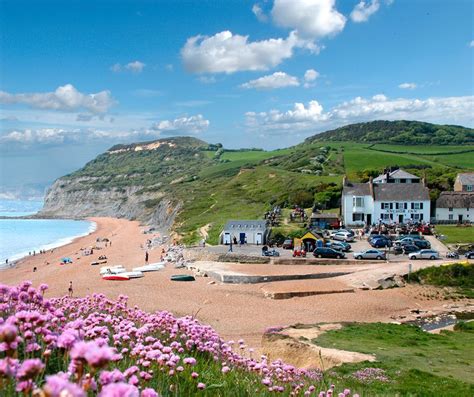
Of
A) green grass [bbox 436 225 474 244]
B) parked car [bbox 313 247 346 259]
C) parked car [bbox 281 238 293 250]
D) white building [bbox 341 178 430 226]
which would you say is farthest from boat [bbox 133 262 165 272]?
green grass [bbox 436 225 474 244]

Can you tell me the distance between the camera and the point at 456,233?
1802 inches

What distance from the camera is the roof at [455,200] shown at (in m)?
52.0

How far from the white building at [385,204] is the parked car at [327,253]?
46.3 ft

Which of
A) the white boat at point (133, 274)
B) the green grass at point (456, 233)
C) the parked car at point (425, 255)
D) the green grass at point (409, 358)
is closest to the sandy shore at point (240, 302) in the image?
the white boat at point (133, 274)

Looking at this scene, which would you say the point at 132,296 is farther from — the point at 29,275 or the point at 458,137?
the point at 458,137

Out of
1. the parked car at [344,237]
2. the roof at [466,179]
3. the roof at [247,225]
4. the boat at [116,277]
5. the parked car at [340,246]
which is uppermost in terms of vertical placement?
the roof at [466,179]

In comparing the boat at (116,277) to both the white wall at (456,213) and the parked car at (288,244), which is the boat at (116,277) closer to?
the parked car at (288,244)

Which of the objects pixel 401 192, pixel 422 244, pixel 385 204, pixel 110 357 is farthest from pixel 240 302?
pixel 401 192

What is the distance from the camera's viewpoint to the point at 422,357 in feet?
58.0

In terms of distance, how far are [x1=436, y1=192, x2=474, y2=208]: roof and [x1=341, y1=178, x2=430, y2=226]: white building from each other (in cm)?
178

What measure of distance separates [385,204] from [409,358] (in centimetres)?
3629

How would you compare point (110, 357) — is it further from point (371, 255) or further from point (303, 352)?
point (371, 255)

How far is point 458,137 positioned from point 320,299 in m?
142

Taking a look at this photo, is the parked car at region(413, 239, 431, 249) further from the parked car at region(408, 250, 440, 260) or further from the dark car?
the parked car at region(408, 250, 440, 260)
